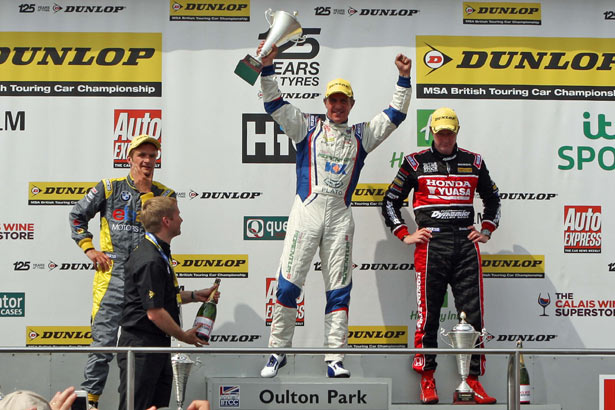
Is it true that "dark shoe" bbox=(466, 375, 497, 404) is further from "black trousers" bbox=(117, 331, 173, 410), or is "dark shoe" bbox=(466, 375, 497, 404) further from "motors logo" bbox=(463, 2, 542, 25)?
"motors logo" bbox=(463, 2, 542, 25)

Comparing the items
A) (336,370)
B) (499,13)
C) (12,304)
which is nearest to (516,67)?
(499,13)

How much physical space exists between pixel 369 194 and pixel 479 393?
88.3 inches

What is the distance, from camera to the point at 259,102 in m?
5.41

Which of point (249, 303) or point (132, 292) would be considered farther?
point (249, 303)

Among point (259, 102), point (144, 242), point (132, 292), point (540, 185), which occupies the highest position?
point (259, 102)

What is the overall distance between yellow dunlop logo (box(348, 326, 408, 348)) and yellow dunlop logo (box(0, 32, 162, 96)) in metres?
2.07

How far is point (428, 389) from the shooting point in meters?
3.66

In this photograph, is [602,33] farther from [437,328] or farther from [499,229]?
[437,328]

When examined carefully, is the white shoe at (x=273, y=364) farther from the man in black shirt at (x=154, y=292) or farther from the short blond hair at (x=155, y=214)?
the short blond hair at (x=155, y=214)

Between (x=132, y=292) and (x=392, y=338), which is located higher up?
(x=132, y=292)

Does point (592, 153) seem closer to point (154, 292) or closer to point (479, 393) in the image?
point (479, 393)

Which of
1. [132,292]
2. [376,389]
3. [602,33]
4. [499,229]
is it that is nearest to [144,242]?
[132,292]

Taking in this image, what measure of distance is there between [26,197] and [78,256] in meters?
0.52

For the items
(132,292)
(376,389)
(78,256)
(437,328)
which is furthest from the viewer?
(78,256)
